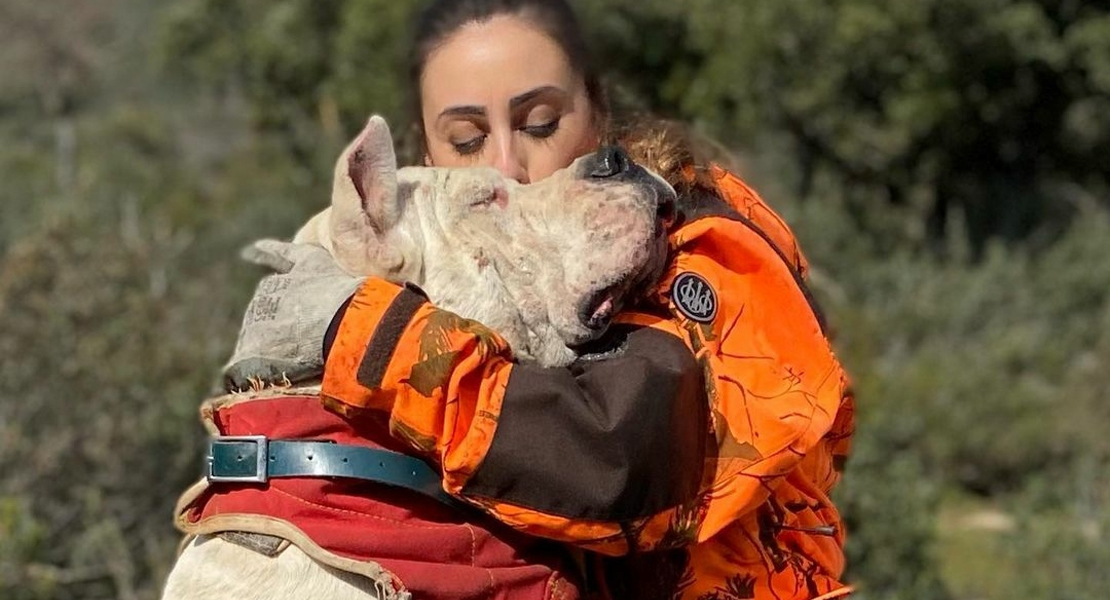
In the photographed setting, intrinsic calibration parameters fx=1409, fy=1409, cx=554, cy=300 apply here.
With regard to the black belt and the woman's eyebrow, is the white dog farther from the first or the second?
the woman's eyebrow

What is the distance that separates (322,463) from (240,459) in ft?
0.39

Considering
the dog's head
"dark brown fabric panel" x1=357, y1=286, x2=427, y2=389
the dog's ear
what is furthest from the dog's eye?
"dark brown fabric panel" x1=357, y1=286, x2=427, y2=389

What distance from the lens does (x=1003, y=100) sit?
1395 cm

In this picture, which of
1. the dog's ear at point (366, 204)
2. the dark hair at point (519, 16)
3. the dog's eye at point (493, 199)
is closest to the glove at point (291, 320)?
the dog's ear at point (366, 204)

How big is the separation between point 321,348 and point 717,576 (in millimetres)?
663

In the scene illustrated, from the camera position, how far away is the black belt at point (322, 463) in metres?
1.92

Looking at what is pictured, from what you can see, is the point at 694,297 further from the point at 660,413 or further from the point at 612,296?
the point at 660,413

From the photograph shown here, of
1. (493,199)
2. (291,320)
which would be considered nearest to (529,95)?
(493,199)

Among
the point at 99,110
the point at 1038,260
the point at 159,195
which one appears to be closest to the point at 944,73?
the point at 1038,260

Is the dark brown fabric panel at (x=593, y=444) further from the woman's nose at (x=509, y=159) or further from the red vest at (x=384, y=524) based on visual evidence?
the woman's nose at (x=509, y=159)

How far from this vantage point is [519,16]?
248cm

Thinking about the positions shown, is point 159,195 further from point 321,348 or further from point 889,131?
point 321,348

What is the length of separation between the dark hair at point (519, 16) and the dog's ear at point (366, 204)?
0.51 m

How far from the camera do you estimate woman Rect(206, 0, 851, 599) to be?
1835 mm
